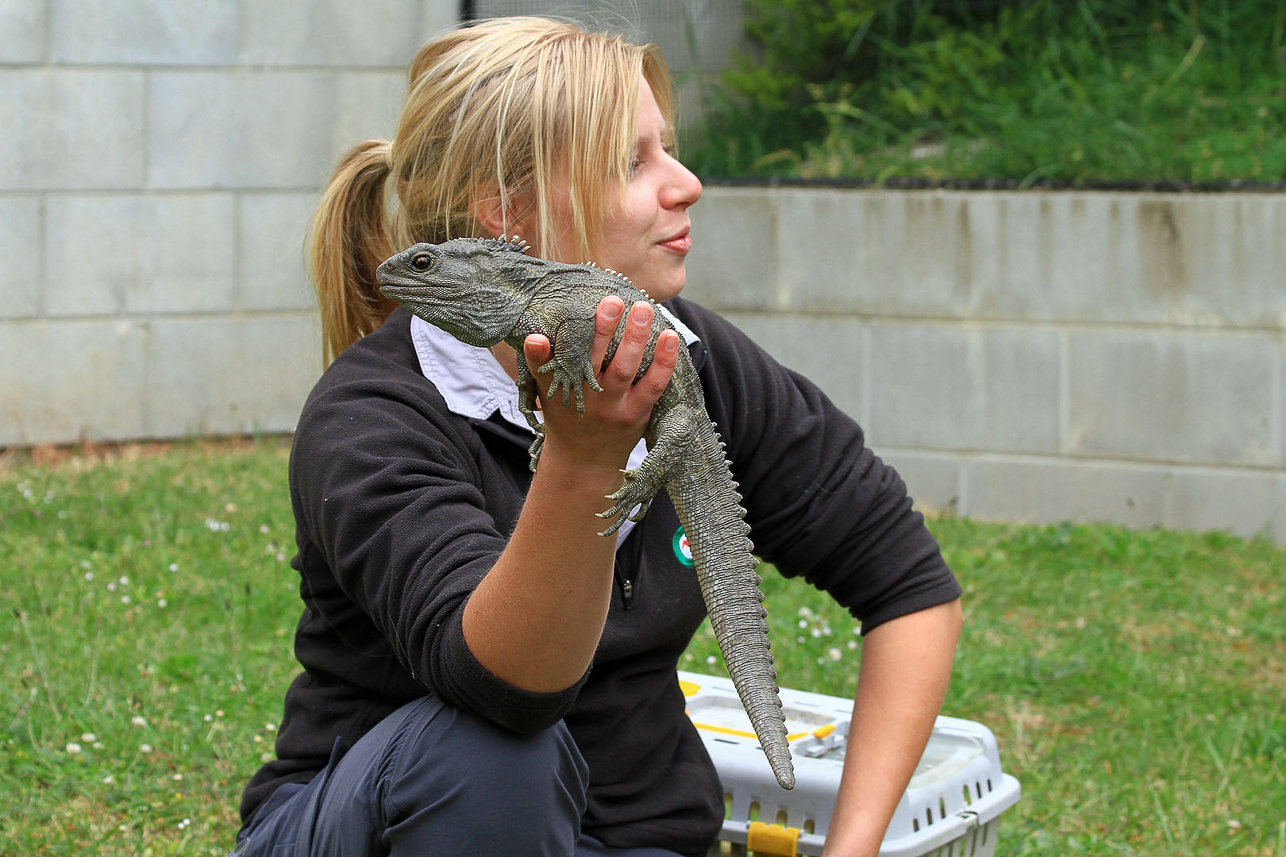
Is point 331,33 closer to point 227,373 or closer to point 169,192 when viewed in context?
point 169,192

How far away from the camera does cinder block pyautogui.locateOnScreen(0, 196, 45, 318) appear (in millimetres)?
5906

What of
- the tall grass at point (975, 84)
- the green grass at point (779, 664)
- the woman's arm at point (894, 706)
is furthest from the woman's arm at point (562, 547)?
the tall grass at point (975, 84)

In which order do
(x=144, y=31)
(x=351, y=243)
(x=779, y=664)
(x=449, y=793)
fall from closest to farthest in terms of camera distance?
(x=449, y=793) < (x=351, y=243) < (x=779, y=664) < (x=144, y=31)

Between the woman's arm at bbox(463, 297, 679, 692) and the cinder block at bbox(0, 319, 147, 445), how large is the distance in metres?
5.04

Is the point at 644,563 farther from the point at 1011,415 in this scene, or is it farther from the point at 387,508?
the point at 1011,415

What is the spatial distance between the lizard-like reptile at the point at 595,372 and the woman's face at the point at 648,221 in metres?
0.37

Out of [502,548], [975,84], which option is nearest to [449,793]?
[502,548]

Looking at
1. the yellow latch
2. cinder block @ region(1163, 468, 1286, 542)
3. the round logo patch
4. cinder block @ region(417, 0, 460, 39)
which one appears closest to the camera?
the round logo patch

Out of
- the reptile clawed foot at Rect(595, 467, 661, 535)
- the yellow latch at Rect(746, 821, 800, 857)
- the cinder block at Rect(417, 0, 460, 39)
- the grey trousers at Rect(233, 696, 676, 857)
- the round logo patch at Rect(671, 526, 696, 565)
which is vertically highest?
the cinder block at Rect(417, 0, 460, 39)

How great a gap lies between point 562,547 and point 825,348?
452 centimetres

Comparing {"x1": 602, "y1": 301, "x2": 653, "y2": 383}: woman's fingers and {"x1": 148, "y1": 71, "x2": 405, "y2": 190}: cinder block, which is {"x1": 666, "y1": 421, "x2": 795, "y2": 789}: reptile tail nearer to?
{"x1": 602, "y1": 301, "x2": 653, "y2": 383}: woman's fingers

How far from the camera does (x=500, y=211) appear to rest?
7.04ft

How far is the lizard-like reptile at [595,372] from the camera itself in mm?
1639

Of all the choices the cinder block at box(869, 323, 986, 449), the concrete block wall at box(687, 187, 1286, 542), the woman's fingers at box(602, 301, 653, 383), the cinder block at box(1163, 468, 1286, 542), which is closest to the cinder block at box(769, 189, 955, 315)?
the concrete block wall at box(687, 187, 1286, 542)
